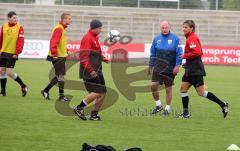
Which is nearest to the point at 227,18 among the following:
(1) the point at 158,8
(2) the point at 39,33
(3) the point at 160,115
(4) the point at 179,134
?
(1) the point at 158,8

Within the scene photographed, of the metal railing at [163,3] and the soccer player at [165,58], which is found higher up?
the metal railing at [163,3]

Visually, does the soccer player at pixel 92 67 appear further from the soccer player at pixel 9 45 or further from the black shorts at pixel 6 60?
the black shorts at pixel 6 60

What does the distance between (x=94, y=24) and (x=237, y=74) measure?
18.7 metres

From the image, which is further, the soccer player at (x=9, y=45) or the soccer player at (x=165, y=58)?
the soccer player at (x=9, y=45)

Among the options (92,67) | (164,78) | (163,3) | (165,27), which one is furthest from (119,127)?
(163,3)

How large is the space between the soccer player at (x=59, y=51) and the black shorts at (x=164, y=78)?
2746mm

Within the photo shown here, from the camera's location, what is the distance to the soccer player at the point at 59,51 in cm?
1681

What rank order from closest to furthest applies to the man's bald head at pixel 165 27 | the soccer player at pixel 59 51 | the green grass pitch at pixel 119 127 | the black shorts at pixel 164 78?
1. the green grass pitch at pixel 119 127
2. the man's bald head at pixel 165 27
3. the black shorts at pixel 164 78
4. the soccer player at pixel 59 51

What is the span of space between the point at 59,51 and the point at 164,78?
3.15 m

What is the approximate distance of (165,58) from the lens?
15211mm

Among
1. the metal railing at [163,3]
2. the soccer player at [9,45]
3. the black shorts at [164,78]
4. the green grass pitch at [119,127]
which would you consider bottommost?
the green grass pitch at [119,127]

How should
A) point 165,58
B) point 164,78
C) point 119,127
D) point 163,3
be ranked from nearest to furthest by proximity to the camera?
point 119,127, point 165,58, point 164,78, point 163,3

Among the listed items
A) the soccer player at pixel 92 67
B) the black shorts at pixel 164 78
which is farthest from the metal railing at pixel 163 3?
the soccer player at pixel 92 67

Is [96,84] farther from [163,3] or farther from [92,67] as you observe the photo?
[163,3]
